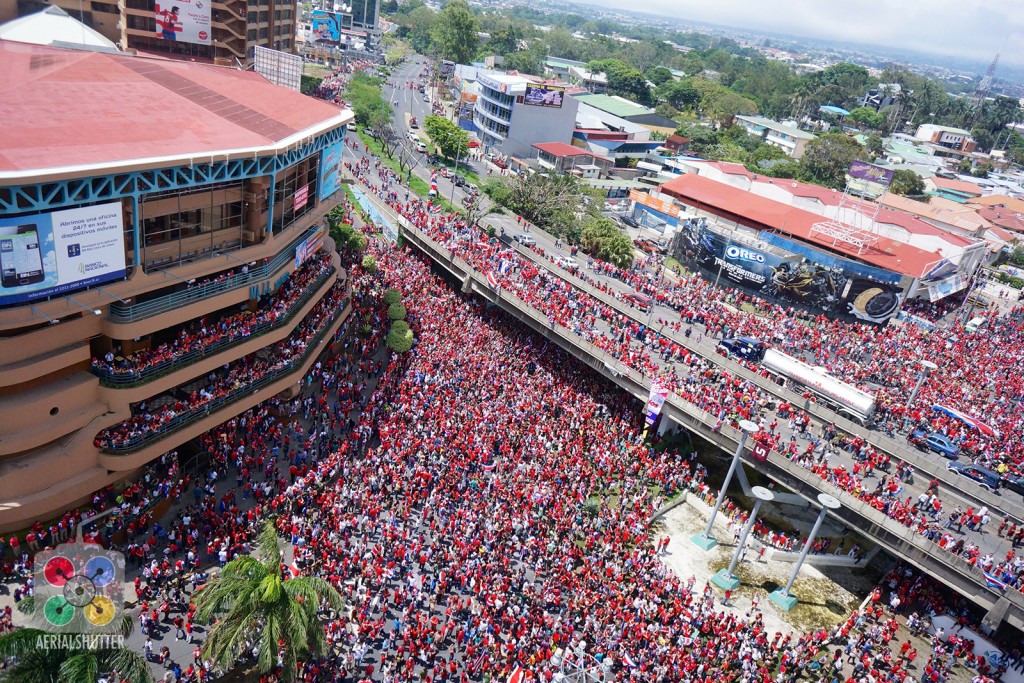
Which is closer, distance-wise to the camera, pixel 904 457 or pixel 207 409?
pixel 207 409

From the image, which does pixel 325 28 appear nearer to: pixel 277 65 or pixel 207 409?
pixel 277 65

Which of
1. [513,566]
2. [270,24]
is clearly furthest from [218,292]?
[270,24]

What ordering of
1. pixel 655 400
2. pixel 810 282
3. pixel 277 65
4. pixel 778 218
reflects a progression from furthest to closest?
pixel 778 218 < pixel 810 282 < pixel 277 65 < pixel 655 400

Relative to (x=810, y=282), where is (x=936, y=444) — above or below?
below

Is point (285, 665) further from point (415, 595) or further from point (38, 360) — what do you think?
point (38, 360)

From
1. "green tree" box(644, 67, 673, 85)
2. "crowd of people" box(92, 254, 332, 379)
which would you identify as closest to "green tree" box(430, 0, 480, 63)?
"green tree" box(644, 67, 673, 85)

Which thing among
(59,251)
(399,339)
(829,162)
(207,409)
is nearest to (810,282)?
(399,339)

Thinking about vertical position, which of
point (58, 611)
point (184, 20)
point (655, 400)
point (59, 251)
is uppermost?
Result: point (184, 20)

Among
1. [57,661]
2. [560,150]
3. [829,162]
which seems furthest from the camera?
[829,162]
